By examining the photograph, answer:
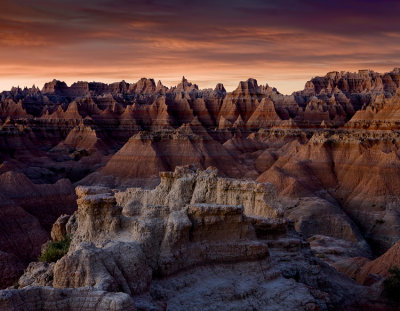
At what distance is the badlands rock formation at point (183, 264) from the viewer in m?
13.5

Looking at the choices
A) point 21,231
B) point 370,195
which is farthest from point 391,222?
point 21,231

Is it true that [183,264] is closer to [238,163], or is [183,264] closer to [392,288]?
[392,288]

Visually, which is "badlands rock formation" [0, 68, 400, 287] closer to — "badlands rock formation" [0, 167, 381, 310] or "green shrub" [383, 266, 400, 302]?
"badlands rock formation" [0, 167, 381, 310]

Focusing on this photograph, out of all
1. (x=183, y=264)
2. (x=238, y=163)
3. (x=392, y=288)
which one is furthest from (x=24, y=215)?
(x=238, y=163)

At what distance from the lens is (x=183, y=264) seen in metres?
16.8

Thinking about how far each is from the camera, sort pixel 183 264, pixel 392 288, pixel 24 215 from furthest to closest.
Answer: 1. pixel 24 215
2. pixel 392 288
3. pixel 183 264

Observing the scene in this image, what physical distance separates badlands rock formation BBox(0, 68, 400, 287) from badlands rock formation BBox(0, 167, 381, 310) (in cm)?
327

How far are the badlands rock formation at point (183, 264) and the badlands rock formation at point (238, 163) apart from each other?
3.27 m

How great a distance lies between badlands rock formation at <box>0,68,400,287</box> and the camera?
4928cm

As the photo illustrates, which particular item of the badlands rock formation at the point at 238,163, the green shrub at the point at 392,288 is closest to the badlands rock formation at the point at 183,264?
the green shrub at the point at 392,288

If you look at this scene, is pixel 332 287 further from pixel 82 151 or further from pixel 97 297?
pixel 82 151

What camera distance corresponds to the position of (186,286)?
1631cm

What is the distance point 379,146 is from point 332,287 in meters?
57.7

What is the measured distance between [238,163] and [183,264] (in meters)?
66.5
